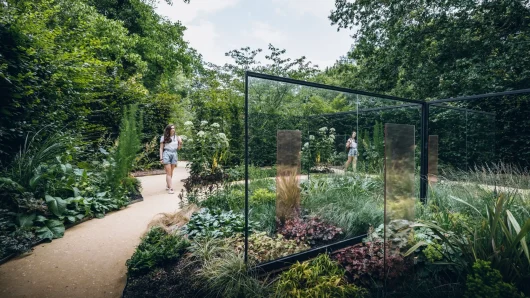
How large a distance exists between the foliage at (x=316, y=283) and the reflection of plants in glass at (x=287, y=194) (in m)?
0.69

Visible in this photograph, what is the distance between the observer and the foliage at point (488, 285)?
167 cm

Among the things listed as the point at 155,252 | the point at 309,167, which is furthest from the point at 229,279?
the point at 309,167

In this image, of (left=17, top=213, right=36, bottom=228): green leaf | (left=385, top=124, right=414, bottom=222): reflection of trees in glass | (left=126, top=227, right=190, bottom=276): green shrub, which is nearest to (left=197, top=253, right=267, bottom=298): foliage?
(left=126, top=227, right=190, bottom=276): green shrub

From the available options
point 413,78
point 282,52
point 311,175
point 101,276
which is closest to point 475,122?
point 413,78

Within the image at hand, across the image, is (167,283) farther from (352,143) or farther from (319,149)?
(352,143)

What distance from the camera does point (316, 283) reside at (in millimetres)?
2324

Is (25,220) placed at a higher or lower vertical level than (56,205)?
lower

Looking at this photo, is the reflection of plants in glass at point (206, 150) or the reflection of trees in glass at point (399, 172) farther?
the reflection of plants in glass at point (206, 150)

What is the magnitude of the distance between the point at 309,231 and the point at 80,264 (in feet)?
8.35

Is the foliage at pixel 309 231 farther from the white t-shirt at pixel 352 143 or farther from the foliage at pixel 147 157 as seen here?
the foliage at pixel 147 157

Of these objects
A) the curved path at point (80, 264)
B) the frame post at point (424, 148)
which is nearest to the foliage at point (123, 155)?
the curved path at point (80, 264)

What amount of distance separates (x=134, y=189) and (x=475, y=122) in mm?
8107

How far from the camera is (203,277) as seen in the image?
2.36 meters

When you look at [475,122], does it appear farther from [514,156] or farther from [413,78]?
[413,78]
